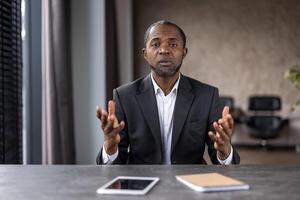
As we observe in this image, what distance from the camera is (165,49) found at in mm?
1672

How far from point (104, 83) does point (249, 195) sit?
3.38 metres

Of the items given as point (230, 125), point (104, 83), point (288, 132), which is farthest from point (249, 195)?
point (288, 132)

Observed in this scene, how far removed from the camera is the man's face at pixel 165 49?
1.68 meters

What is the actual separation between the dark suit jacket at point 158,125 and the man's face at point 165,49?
0.42 ft

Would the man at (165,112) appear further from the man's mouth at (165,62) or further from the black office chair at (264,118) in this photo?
the black office chair at (264,118)

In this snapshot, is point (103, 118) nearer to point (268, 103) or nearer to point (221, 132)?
point (221, 132)

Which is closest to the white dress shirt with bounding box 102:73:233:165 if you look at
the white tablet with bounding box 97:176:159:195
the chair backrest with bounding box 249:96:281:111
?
the white tablet with bounding box 97:176:159:195

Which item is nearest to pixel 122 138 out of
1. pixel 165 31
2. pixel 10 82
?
pixel 165 31

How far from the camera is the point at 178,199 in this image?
0.88 meters

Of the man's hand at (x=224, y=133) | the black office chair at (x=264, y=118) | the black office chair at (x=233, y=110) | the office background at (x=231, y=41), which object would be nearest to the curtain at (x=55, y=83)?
the man's hand at (x=224, y=133)

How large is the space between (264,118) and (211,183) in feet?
18.6

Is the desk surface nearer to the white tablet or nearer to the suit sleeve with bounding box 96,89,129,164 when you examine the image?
the white tablet

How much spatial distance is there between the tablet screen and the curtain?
2298mm

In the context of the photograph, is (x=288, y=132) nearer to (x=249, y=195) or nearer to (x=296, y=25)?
(x=296, y=25)
